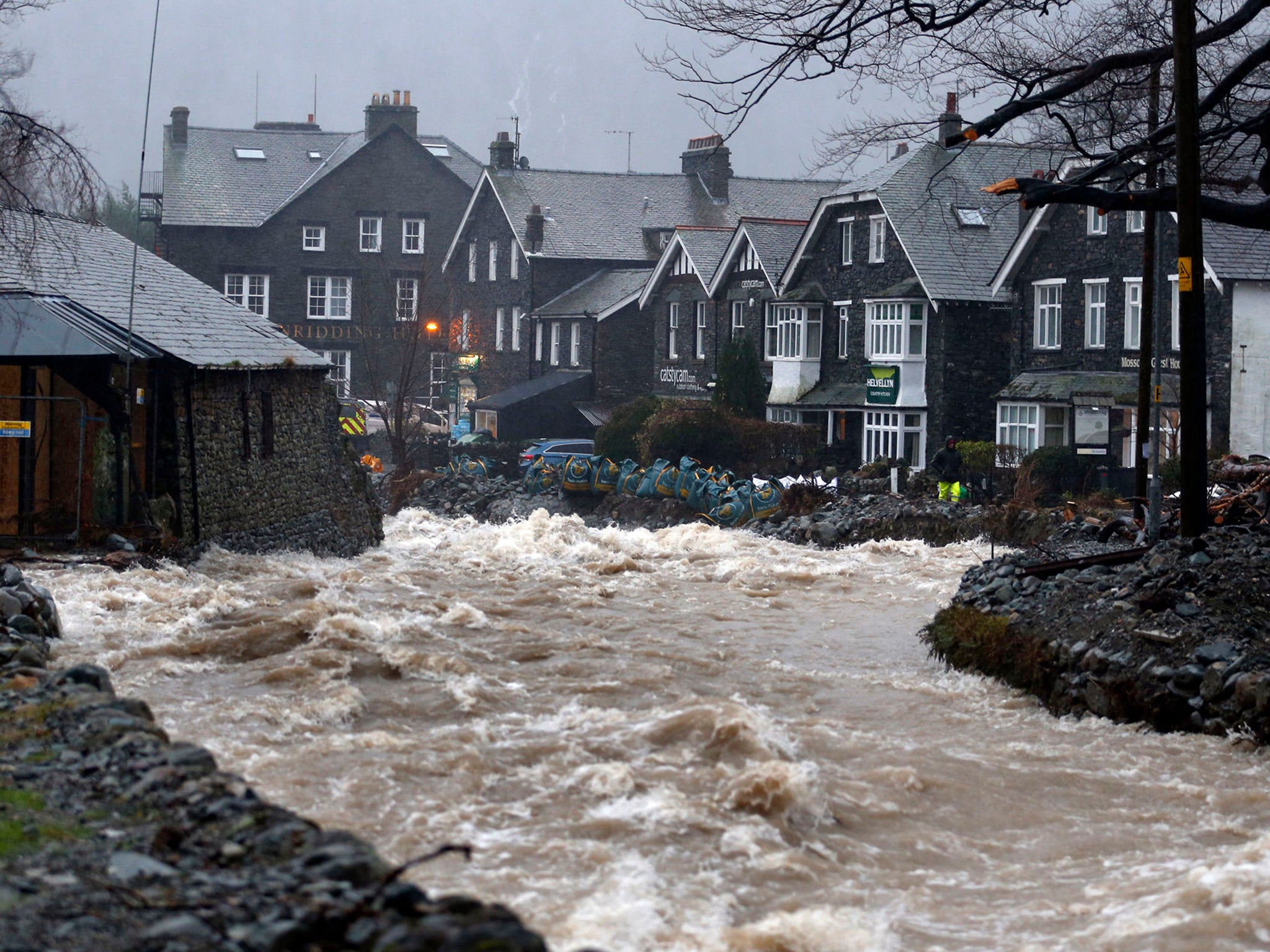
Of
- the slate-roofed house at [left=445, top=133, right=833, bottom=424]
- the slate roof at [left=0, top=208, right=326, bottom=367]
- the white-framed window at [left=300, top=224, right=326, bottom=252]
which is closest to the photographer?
the slate roof at [left=0, top=208, right=326, bottom=367]

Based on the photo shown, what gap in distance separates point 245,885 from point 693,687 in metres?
8.56

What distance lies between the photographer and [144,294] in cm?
2425

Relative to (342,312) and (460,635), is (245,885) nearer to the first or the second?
(460,635)

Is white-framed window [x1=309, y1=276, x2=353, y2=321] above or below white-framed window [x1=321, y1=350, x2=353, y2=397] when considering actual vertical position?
above

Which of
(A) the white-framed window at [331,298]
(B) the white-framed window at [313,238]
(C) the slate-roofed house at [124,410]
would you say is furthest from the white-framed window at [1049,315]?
(B) the white-framed window at [313,238]

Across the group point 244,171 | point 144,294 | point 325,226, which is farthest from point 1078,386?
point 244,171

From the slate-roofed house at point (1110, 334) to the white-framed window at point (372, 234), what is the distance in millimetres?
34456

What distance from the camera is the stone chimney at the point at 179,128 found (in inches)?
2537

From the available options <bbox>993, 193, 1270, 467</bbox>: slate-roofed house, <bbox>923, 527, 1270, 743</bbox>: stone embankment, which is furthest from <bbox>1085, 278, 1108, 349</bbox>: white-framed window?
<bbox>923, 527, 1270, 743</bbox>: stone embankment

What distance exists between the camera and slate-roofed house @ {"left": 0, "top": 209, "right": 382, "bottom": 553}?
66.4ft

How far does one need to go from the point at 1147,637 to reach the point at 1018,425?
76.0 feet

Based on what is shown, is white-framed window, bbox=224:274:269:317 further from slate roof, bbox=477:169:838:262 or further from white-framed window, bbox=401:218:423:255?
slate roof, bbox=477:169:838:262

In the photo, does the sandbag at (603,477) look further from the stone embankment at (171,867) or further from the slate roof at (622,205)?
the stone embankment at (171,867)

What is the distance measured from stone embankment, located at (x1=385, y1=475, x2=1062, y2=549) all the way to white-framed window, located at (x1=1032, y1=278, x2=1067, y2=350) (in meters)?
6.77
